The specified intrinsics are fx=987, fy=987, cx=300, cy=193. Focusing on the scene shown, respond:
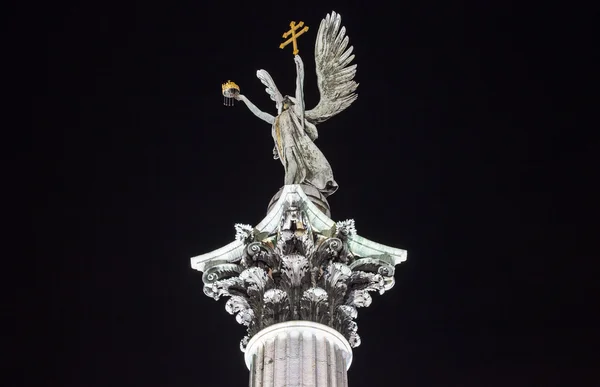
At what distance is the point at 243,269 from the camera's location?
64.8 ft

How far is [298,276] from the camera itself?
19.0 meters

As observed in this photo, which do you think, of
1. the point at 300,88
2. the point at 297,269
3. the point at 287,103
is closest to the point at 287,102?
the point at 287,103

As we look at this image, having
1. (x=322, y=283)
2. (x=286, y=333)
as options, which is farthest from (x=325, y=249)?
(x=286, y=333)

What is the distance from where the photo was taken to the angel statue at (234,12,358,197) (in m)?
22.7

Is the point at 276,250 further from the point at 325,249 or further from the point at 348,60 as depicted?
the point at 348,60

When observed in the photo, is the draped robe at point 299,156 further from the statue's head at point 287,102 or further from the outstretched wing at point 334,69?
the outstretched wing at point 334,69

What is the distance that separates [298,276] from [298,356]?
177 cm

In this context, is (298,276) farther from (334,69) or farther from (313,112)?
(334,69)

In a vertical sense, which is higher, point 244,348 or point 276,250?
point 276,250

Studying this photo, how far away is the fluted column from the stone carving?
0.21m

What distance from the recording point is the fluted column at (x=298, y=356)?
57.7 ft

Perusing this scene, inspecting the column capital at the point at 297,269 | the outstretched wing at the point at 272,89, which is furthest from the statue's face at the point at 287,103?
the column capital at the point at 297,269

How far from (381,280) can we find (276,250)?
2.25 meters

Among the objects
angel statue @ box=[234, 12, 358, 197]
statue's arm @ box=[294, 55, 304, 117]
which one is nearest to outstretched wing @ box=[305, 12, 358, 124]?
angel statue @ box=[234, 12, 358, 197]
